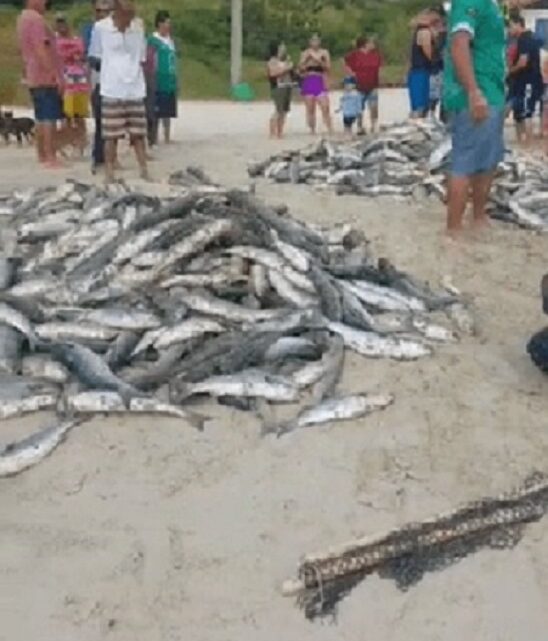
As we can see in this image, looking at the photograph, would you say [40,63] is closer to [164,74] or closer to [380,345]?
[164,74]

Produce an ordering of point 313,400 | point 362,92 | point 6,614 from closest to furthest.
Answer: point 6,614 → point 313,400 → point 362,92

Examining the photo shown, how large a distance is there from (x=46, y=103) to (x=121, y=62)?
164 centimetres

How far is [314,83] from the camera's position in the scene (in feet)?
66.2

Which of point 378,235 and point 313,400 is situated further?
point 378,235

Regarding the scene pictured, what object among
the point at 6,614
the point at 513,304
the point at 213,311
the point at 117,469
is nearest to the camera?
the point at 6,614

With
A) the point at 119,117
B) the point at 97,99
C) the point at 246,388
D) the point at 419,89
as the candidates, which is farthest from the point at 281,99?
the point at 246,388

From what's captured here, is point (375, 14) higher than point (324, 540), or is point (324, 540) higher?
point (324, 540)

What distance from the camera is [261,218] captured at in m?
8.45

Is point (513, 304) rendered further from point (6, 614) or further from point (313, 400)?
point (6, 614)

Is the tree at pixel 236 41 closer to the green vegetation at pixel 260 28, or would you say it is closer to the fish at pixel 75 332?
the green vegetation at pixel 260 28

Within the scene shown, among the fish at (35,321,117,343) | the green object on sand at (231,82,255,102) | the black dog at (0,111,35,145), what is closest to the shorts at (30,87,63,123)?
the black dog at (0,111,35,145)

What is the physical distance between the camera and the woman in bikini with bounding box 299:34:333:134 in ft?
66.3

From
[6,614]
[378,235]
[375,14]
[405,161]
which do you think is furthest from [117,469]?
[375,14]

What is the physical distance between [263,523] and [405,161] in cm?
903
